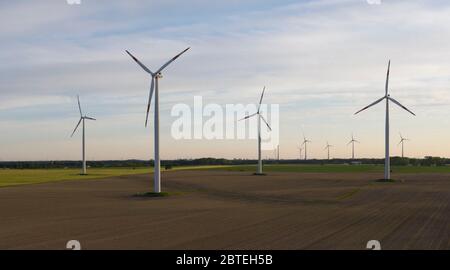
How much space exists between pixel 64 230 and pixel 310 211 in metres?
17.5

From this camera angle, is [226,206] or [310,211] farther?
[226,206]

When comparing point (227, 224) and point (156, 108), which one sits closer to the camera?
point (227, 224)

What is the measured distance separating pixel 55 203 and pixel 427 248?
3373 cm

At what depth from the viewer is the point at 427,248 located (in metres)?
22.0

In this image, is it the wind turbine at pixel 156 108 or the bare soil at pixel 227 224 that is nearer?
the bare soil at pixel 227 224

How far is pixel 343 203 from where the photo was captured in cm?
4550

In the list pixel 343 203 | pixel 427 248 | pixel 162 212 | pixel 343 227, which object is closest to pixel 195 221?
pixel 162 212

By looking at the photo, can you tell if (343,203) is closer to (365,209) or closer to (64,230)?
(365,209)

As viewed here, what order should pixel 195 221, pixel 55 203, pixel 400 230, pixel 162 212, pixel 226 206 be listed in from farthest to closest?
1. pixel 55 203
2. pixel 226 206
3. pixel 162 212
4. pixel 195 221
5. pixel 400 230

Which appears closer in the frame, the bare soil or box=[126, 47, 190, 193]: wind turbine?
the bare soil
